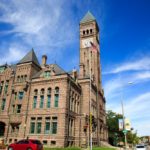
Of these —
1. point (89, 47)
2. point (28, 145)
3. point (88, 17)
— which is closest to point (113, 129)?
point (89, 47)

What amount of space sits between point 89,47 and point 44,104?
29209mm

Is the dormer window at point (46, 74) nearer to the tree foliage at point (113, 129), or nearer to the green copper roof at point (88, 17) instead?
the green copper roof at point (88, 17)

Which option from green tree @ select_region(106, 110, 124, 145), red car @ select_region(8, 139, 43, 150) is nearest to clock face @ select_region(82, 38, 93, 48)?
green tree @ select_region(106, 110, 124, 145)

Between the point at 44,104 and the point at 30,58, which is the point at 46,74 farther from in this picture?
the point at 30,58

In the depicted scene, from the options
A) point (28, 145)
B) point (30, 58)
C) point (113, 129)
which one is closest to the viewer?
point (28, 145)

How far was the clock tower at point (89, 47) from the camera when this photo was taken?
59.4m

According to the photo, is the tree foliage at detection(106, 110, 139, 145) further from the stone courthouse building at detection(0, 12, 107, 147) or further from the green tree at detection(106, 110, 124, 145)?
the stone courthouse building at detection(0, 12, 107, 147)

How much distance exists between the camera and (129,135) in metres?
95.1

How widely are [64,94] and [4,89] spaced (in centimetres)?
1714

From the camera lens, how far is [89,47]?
6262cm

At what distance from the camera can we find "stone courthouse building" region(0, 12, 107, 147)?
124ft

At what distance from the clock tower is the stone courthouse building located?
9.24m

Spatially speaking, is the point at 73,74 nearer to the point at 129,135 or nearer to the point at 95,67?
the point at 95,67

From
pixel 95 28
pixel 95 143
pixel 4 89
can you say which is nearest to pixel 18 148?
pixel 4 89
